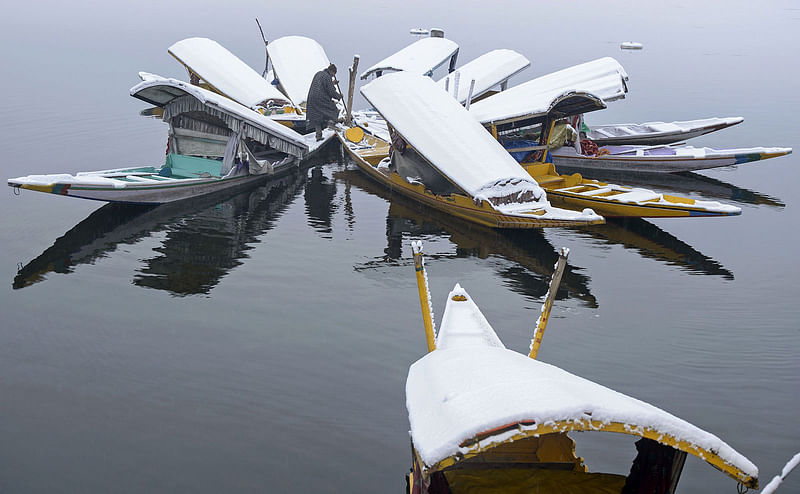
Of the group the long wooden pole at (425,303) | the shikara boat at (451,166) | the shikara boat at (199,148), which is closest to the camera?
the long wooden pole at (425,303)

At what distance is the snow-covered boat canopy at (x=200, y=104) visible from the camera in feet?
48.3

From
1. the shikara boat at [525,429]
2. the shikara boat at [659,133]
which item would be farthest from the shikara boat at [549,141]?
the shikara boat at [525,429]

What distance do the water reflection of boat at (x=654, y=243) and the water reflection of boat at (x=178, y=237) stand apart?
728 centimetres

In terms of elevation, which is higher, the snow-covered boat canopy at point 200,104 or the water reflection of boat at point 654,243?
the snow-covered boat canopy at point 200,104

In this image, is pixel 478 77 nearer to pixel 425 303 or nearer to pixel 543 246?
pixel 543 246

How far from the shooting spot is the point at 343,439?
7559 mm

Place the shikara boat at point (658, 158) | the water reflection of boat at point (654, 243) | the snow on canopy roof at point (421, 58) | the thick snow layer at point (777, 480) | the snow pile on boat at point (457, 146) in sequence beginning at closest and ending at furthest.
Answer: the thick snow layer at point (777, 480)
the water reflection of boat at point (654, 243)
the snow pile on boat at point (457, 146)
the shikara boat at point (658, 158)
the snow on canopy roof at point (421, 58)

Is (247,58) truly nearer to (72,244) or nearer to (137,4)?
(72,244)

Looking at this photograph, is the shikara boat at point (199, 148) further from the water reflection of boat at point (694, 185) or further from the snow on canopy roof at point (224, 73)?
the water reflection of boat at point (694, 185)

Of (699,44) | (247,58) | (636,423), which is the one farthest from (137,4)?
(636,423)

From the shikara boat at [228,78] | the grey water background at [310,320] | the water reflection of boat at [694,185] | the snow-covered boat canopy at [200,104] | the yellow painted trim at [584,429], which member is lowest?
the grey water background at [310,320]

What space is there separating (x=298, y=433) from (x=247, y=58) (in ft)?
114

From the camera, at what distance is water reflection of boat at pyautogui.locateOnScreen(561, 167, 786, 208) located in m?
17.6

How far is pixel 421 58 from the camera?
25719 mm
